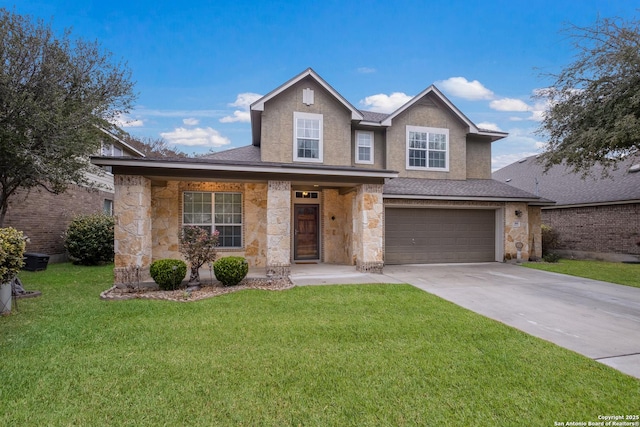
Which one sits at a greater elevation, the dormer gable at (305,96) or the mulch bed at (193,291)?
the dormer gable at (305,96)

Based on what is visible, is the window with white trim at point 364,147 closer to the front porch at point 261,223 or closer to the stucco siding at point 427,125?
the stucco siding at point 427,125

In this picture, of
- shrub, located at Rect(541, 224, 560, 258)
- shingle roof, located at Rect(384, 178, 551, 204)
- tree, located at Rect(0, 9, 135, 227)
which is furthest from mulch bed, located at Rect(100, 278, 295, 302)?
shrub, located at Rect(541, 224, 560, 258)

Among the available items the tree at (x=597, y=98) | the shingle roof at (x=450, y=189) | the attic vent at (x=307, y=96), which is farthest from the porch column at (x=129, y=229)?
the tree at (x=597, y=98)

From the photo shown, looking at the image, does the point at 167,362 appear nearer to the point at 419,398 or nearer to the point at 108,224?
the point at 419,398

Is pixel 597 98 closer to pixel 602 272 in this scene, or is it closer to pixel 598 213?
pixel 602 272

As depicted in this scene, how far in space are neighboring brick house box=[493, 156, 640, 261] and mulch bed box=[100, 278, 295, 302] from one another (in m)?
11.1

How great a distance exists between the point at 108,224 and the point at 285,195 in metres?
8.39

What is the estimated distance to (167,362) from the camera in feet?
12.6

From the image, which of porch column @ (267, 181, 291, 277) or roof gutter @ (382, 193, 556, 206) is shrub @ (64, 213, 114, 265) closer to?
porch column @ (267, 181, 291, 277)

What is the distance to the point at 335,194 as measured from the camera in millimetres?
12180

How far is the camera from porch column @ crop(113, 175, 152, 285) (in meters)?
8.09

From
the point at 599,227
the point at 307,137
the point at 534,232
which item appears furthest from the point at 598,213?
the point at 307,137

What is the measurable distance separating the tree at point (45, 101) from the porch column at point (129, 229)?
1.37 meters

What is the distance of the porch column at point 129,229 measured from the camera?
319 inches
